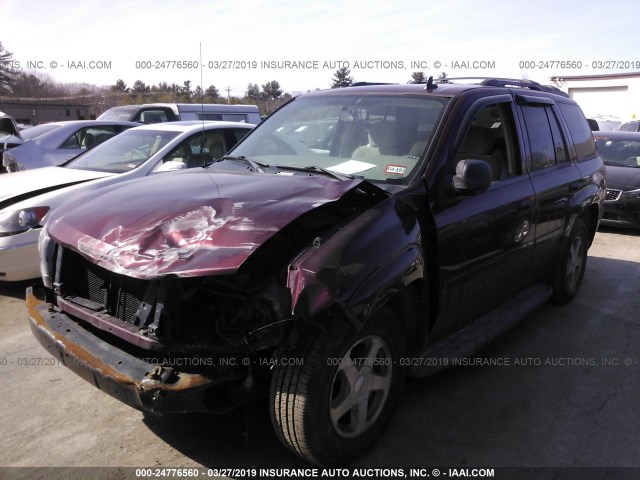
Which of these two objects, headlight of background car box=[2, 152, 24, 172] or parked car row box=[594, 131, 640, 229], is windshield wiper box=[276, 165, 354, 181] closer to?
headlight of background car box=[2, 152, 24, 172]

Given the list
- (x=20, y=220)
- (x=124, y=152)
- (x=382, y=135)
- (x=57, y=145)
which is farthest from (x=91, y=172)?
(x=382, y=135)

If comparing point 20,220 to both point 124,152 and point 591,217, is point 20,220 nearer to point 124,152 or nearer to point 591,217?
point 124,152

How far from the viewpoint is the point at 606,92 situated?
34406mm

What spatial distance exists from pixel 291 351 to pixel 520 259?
2.30m

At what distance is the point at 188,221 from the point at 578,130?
14.0 ft

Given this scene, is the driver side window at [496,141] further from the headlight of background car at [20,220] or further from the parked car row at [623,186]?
the parked car row at [623,186]

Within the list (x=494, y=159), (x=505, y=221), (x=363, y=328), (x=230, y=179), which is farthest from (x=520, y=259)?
(x=230, y=179)

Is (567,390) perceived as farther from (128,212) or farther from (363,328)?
(128,212)

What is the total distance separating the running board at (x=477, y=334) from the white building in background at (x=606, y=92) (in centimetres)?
3295

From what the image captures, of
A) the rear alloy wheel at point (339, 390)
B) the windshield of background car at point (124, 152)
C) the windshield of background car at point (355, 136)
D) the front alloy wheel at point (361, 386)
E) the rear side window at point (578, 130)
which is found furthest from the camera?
the windshield of background car at point (124, 152)

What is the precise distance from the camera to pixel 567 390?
3.70 m

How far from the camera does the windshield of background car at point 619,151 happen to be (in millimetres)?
9633

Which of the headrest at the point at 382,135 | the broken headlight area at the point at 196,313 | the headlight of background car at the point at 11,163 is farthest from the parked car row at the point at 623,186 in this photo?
the headlight of background car at the point at 11,163

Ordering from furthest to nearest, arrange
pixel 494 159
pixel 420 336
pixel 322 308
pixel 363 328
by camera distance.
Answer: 1. pixel 494 159
2. pixel 420 336
3. pixel 363 328
4. pixel 322 308
